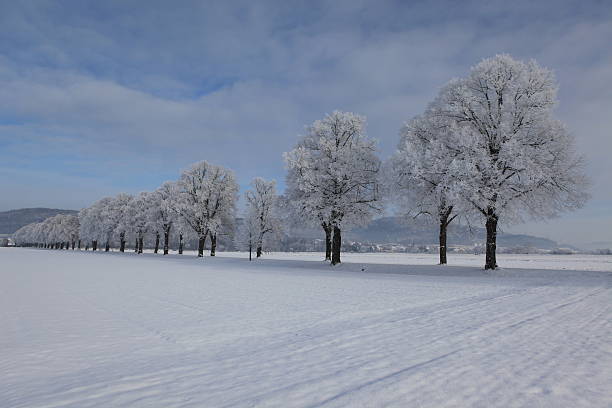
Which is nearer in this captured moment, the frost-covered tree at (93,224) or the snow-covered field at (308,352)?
the snow-covered field at (308,352)

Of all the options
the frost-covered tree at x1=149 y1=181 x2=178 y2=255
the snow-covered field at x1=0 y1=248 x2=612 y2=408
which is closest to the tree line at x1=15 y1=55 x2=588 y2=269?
the snow-covered field at x1=0 y1=248 x2=612 y2=408

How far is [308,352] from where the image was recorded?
657 cm

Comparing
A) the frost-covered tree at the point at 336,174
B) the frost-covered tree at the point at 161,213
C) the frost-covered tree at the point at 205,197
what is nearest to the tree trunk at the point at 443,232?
the frost-covered tree at the point at 336,174

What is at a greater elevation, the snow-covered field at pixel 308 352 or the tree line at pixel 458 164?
the tree line at pixel 458 164

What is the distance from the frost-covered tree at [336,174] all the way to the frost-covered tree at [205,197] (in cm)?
2099

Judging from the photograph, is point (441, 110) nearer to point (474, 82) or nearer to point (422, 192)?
point (474, 82)

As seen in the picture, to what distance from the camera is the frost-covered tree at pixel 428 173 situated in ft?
76.5

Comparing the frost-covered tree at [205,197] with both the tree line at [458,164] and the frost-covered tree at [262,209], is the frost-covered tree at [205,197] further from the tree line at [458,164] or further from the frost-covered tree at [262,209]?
the tree line at [458,164]

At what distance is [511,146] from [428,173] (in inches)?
208

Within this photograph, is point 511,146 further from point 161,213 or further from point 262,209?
point 161,213

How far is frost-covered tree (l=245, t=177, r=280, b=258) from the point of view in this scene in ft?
166

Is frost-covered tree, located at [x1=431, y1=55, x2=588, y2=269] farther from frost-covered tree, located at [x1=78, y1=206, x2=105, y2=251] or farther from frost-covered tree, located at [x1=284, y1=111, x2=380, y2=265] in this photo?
frost-covered tree, located at [x1=78, y1=206, x2=105, y2=251]

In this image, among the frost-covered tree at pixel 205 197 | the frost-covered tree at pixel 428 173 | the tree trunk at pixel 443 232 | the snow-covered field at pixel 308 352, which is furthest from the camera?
the frost-covered tree at pixel 205 197

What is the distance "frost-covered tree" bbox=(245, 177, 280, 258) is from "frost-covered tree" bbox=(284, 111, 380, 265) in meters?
17.3
